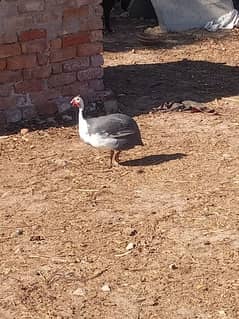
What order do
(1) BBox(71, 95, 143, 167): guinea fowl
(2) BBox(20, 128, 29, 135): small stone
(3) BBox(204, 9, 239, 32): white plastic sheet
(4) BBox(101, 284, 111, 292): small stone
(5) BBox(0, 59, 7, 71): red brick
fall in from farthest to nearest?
1. (3) BBox(204, 9, 239, 32): white plastic sheet
2. (5) BBox(0, 59, 7, 71): red brick
3. (2) BBox(20, 128, 29, 135): small stone
4. (1) BBox(71, 95, 143, 167): guinea fowl
5. (4) BBox(101, 284, 111, 292): small stone

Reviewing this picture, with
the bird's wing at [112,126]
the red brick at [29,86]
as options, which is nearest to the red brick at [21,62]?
the red brick at [29,86]

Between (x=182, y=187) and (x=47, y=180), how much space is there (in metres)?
1.08

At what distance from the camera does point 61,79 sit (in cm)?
856

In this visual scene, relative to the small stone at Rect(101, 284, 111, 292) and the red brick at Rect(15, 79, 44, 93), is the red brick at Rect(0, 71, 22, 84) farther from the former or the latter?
the small stone at Rect(101, 284, 111, 292)

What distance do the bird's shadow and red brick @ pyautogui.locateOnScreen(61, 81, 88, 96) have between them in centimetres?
166

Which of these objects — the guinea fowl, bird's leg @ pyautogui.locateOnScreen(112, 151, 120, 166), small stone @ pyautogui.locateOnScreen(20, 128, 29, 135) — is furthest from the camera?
small stone @ pyautogui.locateOnScreen(20, 128, 29, 135)

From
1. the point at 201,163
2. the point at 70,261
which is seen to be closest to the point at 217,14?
the point at 201,163

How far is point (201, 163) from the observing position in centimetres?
711

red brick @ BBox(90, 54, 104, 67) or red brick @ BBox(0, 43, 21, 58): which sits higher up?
red brick @ BBox(0, 43, 21, 58)

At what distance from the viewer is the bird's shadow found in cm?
715

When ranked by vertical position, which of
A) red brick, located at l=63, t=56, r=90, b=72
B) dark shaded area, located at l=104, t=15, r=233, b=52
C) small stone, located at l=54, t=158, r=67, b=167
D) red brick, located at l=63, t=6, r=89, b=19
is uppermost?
red brick, located at l=63, t=6, r=89, b=19


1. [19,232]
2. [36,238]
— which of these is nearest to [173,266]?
[36,238]

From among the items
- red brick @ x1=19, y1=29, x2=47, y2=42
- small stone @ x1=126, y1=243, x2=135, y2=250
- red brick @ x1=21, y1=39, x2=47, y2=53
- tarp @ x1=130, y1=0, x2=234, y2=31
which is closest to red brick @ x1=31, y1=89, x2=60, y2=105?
red brick @ x1=21, y1=39, x2=47, y2=53

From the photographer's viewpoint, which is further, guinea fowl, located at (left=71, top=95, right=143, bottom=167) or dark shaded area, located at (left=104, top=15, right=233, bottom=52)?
dark shaded area, located at (left=104, top=15, right=233, bottom=52)
